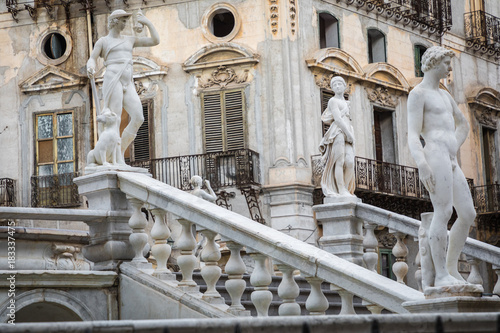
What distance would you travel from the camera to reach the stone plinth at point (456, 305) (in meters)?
7.61

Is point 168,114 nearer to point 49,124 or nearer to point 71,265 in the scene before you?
point 49,124

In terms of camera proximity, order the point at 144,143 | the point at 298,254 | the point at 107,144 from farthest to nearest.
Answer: the point at 144,143
the point at 107,144
the point at 298,254

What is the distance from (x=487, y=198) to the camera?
3091 centimetres

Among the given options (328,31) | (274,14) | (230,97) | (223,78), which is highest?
(274,14)

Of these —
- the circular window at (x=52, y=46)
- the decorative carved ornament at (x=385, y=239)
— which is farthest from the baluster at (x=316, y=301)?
the circular window at (x=52, y=46)

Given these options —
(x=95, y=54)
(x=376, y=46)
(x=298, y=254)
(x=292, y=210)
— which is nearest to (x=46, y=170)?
(x=292, y=210)

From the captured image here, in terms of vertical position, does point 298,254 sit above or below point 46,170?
below

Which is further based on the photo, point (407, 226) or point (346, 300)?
point (407, 226)

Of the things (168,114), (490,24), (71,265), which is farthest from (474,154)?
(71,265)

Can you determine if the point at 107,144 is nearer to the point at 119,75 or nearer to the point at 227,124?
the point at 119,75

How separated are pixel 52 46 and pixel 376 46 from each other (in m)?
8.60

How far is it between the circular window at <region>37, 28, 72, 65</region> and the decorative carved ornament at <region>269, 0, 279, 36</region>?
18.2 feet

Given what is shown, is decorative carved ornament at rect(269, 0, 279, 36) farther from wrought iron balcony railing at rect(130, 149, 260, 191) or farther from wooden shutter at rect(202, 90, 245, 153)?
wrought iron balcony railing at rect(130, 149, 260, 191)

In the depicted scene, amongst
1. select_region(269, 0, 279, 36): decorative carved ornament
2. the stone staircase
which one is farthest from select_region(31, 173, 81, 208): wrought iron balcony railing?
the stone staircase
